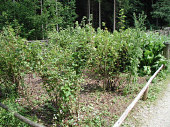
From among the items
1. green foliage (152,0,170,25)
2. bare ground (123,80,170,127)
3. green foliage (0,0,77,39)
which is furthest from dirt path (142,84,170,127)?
green foliage (152,0,170,25)

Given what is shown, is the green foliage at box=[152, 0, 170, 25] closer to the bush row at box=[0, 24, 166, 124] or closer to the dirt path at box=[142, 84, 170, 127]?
the bush row at box=[0, 24, 166, 124]

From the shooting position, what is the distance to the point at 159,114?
165 inches

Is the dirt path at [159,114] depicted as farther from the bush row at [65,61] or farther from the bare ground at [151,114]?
the bush row at [65,61]

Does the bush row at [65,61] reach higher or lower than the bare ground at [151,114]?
higher

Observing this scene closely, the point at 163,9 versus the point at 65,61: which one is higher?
the point at 163,9

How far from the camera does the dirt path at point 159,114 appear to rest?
3.78 meters

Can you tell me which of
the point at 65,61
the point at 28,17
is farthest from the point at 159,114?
the point at 28,17

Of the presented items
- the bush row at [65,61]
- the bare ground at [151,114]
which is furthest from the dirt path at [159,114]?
the bush row at [65,61]

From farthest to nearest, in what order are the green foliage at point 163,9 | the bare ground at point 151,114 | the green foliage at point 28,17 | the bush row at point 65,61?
the green foliage at point 163,9, the green foliage at point 28,17, the bare ground at point 151,114, the bush row at point 65,61

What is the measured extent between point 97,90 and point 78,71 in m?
1.47

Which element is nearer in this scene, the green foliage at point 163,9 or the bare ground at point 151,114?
the bare ground at point 151,114

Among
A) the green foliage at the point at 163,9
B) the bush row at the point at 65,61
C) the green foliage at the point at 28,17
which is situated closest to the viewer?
the bush row at the point at 65,61

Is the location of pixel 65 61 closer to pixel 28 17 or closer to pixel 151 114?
pixel 151 114

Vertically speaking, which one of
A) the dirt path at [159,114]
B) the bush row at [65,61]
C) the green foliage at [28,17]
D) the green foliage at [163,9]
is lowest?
the dirt path at [159,114]
